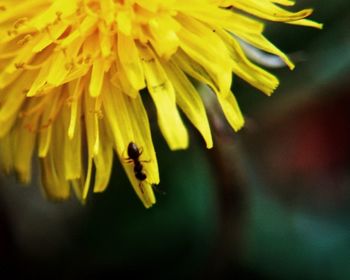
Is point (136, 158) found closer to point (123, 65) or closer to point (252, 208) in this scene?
point (123, 65)

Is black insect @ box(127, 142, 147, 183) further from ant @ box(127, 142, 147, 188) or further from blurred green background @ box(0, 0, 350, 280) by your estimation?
blurred green background @ box(0, 0, 350, 280)

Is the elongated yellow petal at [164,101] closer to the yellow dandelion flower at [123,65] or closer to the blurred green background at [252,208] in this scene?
the yellow dandelion flower at [123,65]

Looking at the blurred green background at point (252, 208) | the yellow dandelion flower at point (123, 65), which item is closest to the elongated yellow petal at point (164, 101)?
the yellow dandelion flower at point (123, 65)

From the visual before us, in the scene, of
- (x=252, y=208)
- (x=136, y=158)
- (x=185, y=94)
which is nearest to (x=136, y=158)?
(x=136, y=158)

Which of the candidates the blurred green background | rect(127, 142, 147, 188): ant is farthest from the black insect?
the blurred green background

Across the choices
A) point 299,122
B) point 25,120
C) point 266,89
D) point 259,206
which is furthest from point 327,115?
point 25,120

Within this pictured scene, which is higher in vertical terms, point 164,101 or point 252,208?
point 164,101
